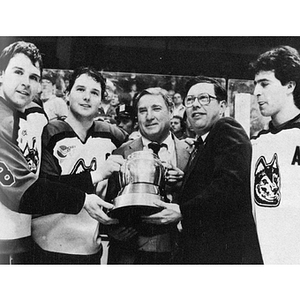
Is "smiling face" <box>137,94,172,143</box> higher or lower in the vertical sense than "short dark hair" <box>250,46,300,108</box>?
lower

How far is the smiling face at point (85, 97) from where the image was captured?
2734mm

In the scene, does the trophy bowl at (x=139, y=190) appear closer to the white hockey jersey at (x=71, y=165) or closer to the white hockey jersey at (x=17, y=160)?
the white hockey jersey at (x=71, y=165)

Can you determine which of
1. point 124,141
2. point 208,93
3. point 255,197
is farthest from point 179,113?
point 255,197

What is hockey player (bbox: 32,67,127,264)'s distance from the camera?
267cm

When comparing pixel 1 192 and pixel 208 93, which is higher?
pixel 208 93

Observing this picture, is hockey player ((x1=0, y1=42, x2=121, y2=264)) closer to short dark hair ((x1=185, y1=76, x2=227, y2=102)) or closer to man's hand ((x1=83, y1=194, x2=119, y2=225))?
man's hand ((x1=83, y1=194, x2=119, y2=225))

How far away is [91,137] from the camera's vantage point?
2740mm

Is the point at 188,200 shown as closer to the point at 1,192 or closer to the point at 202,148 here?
the point at 202,148

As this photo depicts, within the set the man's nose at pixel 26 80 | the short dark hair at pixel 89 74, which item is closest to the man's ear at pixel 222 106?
the short dark hair at pixel 89 74

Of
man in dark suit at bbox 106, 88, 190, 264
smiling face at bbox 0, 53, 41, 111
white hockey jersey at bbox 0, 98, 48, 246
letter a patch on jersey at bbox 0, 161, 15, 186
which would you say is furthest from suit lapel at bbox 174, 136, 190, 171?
letter a patch on jersey at bbox 0, 161, 15, 186

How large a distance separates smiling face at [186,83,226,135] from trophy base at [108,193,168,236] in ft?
2.09

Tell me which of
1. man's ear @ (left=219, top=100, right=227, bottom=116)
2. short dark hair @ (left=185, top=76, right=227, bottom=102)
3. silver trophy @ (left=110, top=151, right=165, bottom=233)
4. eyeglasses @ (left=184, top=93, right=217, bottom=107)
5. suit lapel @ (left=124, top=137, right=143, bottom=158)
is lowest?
silver trophy @ (left=110, top=151, right=165, bottom=233)

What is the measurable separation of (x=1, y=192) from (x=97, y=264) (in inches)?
34.3

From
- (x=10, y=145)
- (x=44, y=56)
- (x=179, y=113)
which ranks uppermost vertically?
(x=44, y=56)
